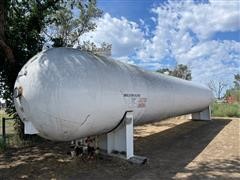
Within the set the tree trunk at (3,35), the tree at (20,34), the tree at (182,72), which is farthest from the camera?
the tree at (182,72)

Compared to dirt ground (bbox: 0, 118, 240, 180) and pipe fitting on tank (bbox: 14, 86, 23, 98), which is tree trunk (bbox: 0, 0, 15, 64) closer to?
dirt ground (bbox: 0, 118, 240, 180)

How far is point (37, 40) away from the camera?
33.4 ft

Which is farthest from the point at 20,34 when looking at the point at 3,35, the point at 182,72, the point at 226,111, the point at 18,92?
the point at 182,72

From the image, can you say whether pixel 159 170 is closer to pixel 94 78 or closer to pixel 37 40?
pixel 94 78

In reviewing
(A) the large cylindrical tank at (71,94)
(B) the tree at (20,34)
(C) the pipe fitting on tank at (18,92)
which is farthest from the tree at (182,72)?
(C) the pipe fitting on tank at (18,92)

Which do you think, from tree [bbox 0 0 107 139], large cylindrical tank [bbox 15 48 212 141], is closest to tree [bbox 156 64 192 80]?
tree [bbox 0 0 107 139]

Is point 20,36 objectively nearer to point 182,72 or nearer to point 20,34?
point 20,34

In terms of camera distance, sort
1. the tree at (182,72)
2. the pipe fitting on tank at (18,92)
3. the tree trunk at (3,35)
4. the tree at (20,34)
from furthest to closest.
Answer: the tree at (182,72) → the tree at (20,34) → the tree trunk at (3,35) → the pipe fitting on tank at (18,92)

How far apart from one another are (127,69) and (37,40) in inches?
182

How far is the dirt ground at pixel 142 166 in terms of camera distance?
5.62 metres

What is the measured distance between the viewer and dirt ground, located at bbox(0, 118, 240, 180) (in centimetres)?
562

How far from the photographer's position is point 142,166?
6.23m

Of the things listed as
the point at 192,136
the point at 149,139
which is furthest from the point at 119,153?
the point at 192,136

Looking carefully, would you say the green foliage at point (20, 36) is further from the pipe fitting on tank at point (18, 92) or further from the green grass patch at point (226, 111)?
the green grass patch at point (226, 111)
